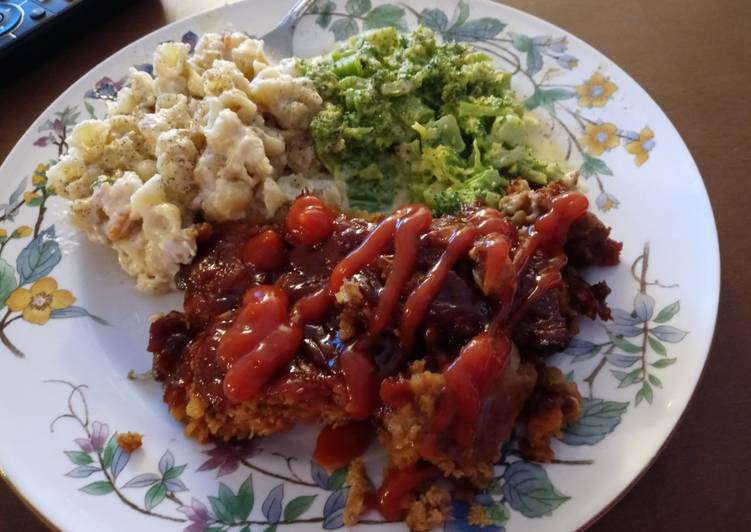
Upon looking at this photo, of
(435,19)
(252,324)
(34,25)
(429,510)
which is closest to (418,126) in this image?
(435,19)

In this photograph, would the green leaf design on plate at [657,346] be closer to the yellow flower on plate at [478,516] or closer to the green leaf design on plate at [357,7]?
the yellow flower on plate at [478,516]

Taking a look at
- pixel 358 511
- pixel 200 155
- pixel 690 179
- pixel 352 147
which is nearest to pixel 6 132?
pixel 200 155

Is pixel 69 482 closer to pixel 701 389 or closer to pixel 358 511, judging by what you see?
pixel 358 511

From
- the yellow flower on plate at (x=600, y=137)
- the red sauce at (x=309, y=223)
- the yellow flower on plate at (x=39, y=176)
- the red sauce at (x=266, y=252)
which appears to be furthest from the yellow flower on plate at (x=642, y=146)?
the yellow flower on plate at (x=39, y=176)

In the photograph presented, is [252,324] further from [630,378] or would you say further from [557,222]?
[630,378]

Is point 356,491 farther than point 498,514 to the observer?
Yes

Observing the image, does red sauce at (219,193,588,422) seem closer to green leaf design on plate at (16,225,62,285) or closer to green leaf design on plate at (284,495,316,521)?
green leaf design on plate at (284,495,316,521)
